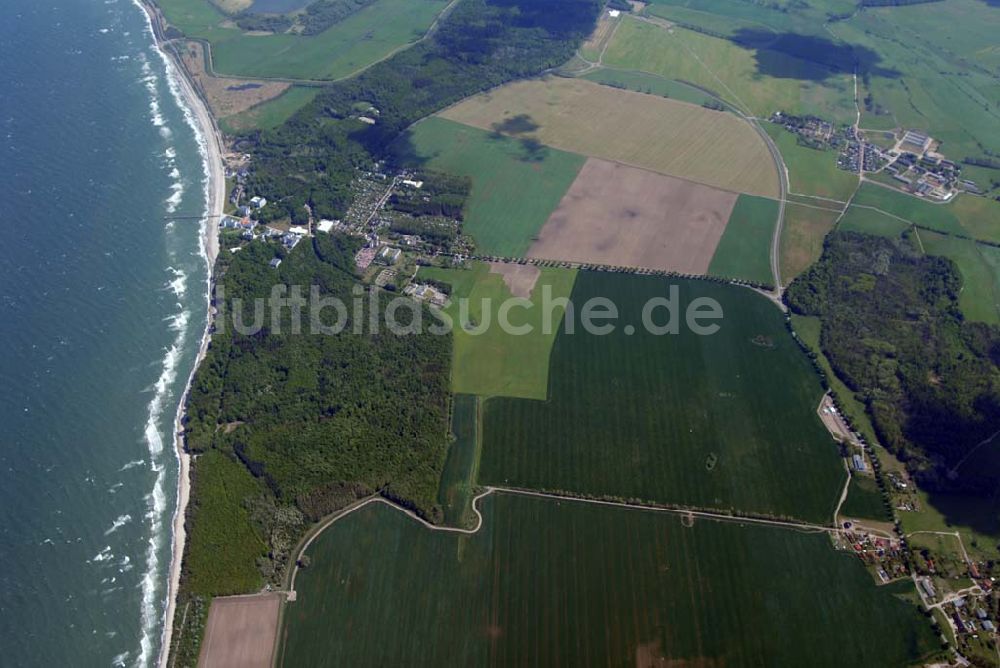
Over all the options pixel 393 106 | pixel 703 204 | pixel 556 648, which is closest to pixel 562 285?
pixel 703 204

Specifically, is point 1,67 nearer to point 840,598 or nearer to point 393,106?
point 393,106

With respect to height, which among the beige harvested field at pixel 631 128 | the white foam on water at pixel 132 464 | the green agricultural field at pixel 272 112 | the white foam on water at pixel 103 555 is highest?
the beige harvested field at pixel 631 128

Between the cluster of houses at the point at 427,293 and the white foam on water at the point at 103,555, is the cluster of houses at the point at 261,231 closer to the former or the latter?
the cluster of houses at the point at 427,293

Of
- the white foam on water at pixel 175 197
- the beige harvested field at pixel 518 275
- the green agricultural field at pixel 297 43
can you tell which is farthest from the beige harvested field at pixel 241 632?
the green agricultural field at pixel 297 43

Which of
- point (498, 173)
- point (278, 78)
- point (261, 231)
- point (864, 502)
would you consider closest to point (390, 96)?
point (278, 78)

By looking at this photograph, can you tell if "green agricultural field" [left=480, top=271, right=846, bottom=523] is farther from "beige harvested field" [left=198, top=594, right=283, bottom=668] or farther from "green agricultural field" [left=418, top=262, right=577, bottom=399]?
"beige harvested field" [left=198, top=594, right=283, bottom=668]

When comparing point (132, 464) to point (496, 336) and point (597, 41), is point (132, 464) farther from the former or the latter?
point (597, 41)
